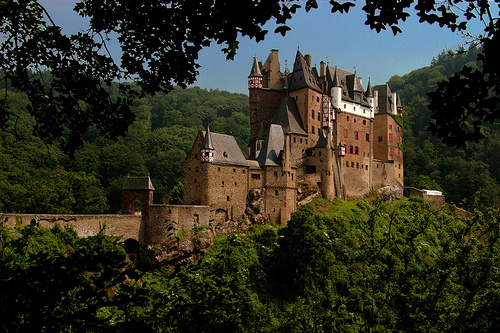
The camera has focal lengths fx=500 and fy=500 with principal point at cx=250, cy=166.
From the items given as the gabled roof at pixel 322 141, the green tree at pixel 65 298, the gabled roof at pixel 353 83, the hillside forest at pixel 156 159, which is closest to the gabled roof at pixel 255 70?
the gabled roof at pixel 322 141

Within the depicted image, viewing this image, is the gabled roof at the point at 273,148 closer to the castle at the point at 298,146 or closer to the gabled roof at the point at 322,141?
the castle at the point at 298,146

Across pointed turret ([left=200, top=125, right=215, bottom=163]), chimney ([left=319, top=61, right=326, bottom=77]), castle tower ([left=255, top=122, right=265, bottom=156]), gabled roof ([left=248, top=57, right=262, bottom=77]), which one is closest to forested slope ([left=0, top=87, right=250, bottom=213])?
pointed turret ([left=200, top=125, right=215, bottom=163])

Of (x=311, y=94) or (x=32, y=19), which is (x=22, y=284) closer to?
(x=32, y=19)

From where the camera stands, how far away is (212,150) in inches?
1447

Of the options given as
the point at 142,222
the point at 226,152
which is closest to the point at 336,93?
the point at 226,152

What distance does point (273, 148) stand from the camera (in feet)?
135

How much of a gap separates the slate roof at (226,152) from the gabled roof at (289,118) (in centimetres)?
606

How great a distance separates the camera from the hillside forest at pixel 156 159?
4391 cm

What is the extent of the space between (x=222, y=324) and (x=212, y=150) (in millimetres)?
28420

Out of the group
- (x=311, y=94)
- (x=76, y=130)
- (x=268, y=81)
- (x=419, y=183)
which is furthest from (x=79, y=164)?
(x=76, y=130)

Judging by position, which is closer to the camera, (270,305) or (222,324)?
(222,324)

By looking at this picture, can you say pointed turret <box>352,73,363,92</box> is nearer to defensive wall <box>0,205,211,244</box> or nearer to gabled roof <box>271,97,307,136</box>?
gabled roof <box>271,97,307,136</box>

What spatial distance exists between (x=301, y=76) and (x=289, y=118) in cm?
496

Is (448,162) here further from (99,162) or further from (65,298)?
(65,298)
